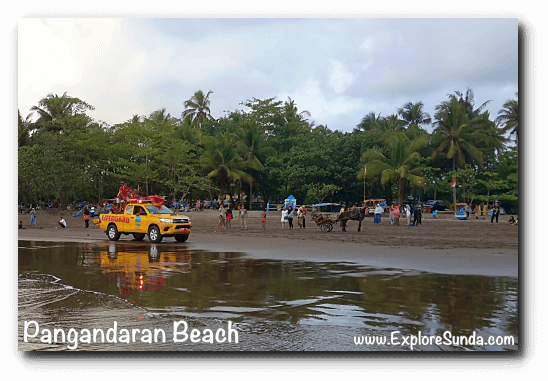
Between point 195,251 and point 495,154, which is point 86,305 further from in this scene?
point 495,154

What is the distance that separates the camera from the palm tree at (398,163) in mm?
54656

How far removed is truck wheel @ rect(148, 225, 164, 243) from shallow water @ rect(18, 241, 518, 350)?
Result: 747 cm

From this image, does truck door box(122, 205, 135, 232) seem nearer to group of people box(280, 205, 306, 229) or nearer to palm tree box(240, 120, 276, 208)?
group of people box(280, 205, 306, 229)

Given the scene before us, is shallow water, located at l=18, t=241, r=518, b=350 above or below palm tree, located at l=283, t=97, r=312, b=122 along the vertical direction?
below

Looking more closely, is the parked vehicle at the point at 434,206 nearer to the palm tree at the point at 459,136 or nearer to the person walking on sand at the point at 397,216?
the palm tree at the point at 459,136

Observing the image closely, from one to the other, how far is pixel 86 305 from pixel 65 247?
480 inches

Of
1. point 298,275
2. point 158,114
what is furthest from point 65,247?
point 158,114

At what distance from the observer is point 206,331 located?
6836 mm

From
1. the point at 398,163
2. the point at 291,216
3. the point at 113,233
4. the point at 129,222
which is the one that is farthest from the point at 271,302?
the point at 398,163

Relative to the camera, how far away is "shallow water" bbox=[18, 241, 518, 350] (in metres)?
6.70

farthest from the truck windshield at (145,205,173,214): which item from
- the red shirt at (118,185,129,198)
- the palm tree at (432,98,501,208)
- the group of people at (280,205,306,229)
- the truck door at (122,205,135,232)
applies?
the palm tree at (432,98,501,208)

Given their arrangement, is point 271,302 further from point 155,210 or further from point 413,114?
point 413,114

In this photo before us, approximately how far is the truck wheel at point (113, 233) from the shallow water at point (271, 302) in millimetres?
8897
